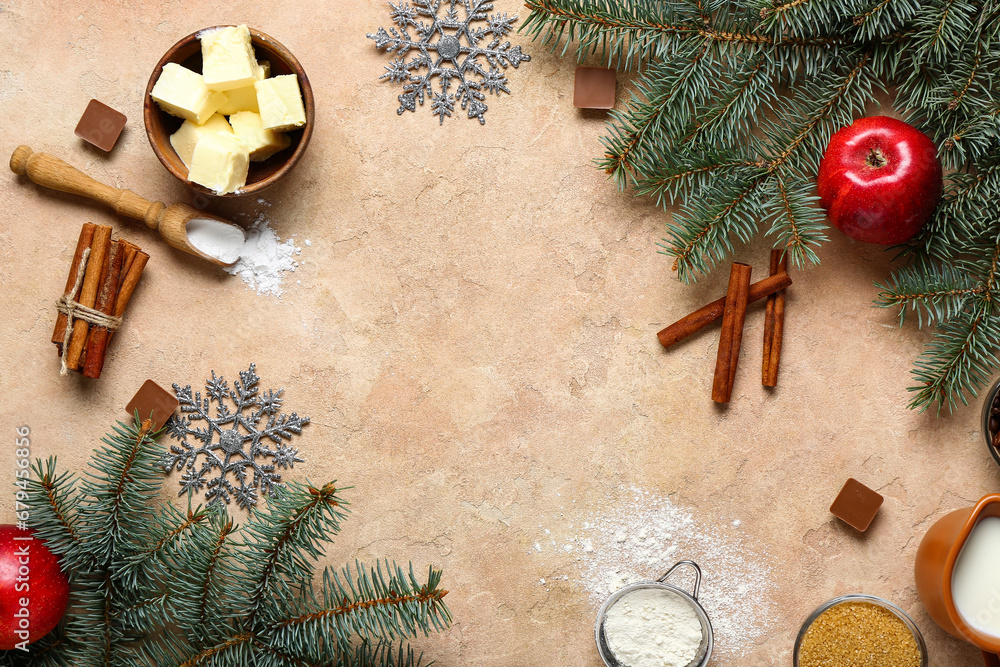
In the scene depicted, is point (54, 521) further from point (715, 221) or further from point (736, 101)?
point (736, 101)

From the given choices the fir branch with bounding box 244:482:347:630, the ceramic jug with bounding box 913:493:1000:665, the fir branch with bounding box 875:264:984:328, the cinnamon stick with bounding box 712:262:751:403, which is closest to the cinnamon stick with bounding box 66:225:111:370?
the fir branch with bounding box 244:482:347:630

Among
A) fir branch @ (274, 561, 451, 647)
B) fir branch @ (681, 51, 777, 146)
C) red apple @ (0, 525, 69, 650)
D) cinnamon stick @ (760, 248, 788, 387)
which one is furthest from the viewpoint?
cinnamon stick @ (760, 248, 788, 387)

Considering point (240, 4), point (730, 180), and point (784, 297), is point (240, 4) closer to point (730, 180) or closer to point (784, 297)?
point (730, 180)

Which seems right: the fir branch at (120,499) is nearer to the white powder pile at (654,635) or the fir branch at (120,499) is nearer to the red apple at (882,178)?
the white powder pile at (654,635)

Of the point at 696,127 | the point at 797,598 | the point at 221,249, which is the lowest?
the point at 797,598

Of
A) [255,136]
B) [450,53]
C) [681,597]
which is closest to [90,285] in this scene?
[255,136]

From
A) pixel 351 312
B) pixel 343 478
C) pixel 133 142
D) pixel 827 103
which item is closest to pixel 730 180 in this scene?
pixel 827 103

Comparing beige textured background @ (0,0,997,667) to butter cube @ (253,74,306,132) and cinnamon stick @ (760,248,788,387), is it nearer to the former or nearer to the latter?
cinnamon stick @ (760,248,788,387)
